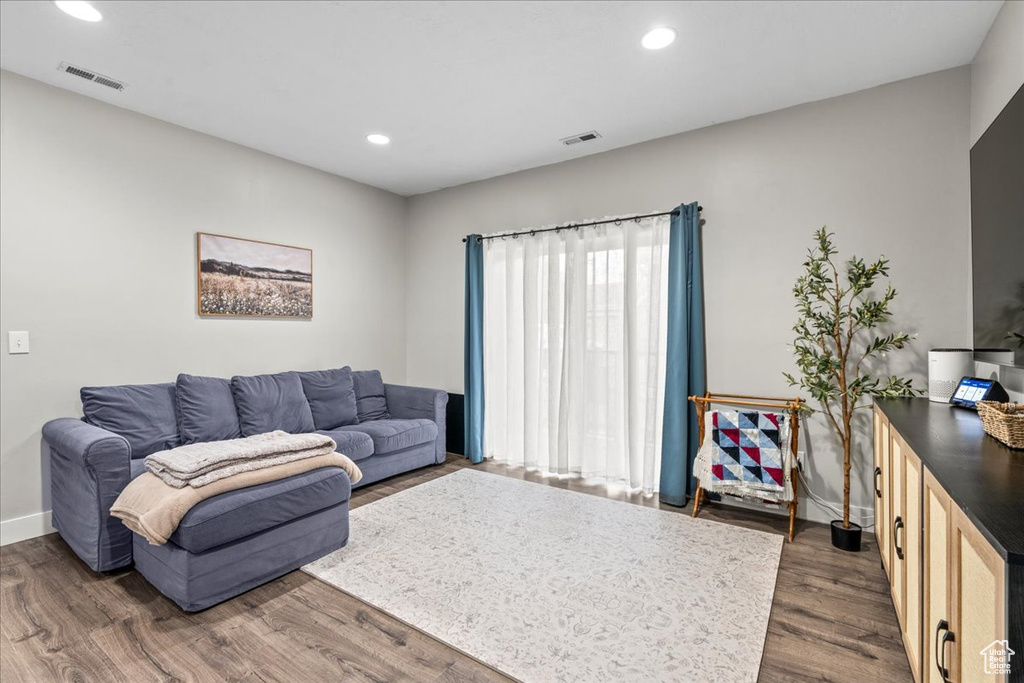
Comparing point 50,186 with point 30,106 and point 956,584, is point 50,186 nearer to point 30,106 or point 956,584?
point 30,106

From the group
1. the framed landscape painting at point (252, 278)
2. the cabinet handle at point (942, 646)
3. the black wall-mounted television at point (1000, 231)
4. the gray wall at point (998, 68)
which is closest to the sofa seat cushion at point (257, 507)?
the framed landscape painting at point (252, 278)

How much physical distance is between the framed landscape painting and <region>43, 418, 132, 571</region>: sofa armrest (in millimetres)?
1402

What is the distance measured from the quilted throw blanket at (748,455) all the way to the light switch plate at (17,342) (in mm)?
4159

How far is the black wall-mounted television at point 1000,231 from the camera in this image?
6.25ft

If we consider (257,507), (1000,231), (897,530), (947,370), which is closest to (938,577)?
(897,530)

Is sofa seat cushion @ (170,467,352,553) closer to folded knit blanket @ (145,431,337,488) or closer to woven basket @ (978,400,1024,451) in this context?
folded knit blanket @ (145,431,337,488)

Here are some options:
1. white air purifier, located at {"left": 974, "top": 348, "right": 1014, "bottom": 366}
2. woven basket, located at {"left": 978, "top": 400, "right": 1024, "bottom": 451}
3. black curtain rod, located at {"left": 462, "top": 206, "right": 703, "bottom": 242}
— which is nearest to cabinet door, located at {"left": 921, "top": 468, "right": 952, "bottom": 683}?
woven basket, located at {"left": 978, "top": 400, "right": 1024, "bottom": 451}

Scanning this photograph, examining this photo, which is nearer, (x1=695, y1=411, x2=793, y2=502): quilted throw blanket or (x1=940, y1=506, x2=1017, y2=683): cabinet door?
(x1=940, y1=506, x2=1017, y2=683): cabinet door

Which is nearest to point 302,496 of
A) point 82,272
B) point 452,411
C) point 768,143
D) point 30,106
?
point 82,272

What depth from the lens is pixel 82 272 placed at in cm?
309

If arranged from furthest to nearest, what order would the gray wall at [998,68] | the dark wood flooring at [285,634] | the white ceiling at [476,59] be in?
the white ceiling at [476,59] < the gray wall at [998,68] < the dark wood flooring at [285,634]

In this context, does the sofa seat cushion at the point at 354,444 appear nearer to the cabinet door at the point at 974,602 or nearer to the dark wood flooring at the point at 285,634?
the dark wood flooring at the point at 285,634

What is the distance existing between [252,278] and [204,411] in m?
1.20

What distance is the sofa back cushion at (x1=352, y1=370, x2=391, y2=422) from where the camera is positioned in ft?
14.6
